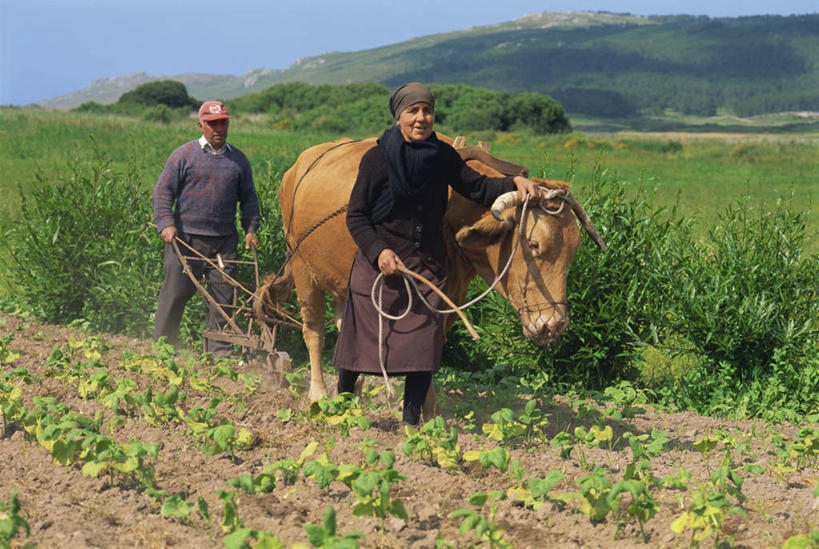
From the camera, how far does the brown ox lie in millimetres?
5062

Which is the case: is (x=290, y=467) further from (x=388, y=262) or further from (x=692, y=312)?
(x=692, y=312)

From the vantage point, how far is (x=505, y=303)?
741cm

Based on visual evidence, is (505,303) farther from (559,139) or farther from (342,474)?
(559,139)

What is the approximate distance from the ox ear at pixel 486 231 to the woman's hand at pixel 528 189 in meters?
0.16

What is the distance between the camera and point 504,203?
16.3 feet

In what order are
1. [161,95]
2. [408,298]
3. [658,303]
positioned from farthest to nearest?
[161,95] < [658,303] < [408,298]

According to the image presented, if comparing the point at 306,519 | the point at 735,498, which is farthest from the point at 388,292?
the point at 735,498

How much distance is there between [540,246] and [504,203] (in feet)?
1.10

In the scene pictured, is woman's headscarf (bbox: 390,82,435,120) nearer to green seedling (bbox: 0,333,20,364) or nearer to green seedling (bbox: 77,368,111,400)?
green seedling (bbox: 77,368,111,400)

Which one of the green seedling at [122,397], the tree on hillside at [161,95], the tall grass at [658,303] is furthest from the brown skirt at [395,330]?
the tree on hillside at [161,95]

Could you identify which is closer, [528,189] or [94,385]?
[528,189]

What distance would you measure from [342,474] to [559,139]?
57.5 m

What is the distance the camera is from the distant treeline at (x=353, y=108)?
70.8 m

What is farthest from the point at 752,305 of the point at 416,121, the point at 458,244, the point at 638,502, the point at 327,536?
the point at 327,536
